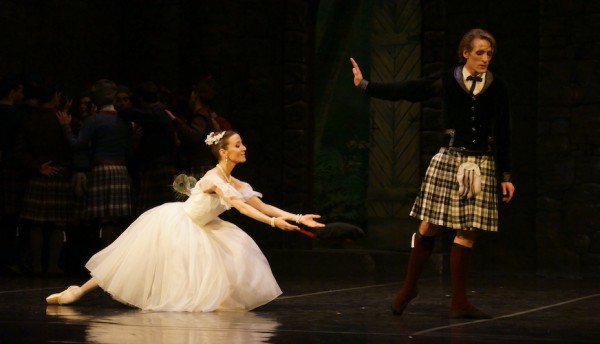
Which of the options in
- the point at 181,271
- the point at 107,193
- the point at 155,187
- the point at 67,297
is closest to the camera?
the point at 181,271

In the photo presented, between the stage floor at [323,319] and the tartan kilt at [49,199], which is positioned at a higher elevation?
the tartan kilt at [49,199]

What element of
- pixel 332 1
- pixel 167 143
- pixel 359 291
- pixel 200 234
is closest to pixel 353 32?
pixel 332 1

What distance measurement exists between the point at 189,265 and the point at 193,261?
0.03 m

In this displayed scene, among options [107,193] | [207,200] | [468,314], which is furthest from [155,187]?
[468,314]

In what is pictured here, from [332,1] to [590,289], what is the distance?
5866mm

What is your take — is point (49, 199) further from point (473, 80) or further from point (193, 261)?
point (473, 80)

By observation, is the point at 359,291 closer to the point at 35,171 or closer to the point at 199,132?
the point at 199,132

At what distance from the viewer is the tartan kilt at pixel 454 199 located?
21.2 feet

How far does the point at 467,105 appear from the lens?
6500 mm

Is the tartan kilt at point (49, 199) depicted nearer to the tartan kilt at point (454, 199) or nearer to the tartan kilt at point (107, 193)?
the tartan kilt at point (107, 193)

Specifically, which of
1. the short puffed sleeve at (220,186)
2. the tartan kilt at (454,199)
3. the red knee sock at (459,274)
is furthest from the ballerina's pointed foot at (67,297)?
the red knee sock at (459,274)

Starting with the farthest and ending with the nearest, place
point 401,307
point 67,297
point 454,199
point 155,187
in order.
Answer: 1. point 155,187
2. point 67,297
3. point 401,307
4. point 454,199

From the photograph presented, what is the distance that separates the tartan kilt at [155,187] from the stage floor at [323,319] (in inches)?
39.1

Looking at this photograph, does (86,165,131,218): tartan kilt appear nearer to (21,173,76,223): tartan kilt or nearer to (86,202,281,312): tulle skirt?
(21,173,76,223): tartan kilt
